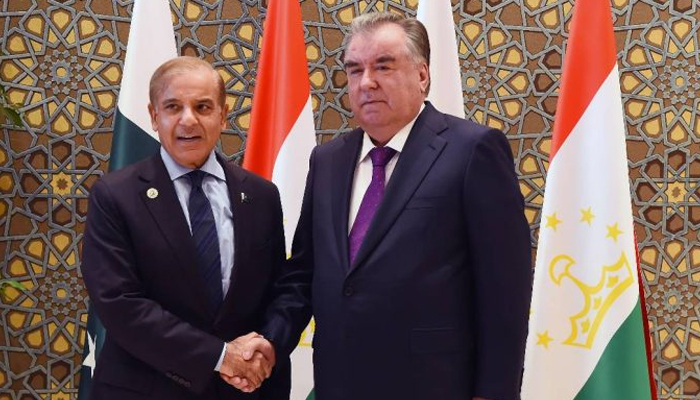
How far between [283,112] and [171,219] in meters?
1.10

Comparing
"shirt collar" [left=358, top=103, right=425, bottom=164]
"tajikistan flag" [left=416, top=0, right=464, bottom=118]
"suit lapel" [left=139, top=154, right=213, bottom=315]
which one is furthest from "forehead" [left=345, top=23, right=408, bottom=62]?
"tajikistan flag" [left=416, top=0, right=464, bottom=118]

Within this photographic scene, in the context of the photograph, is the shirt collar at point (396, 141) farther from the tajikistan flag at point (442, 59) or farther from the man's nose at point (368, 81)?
the tajikistan flag at point (442, 59)

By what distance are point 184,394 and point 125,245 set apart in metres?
0.36

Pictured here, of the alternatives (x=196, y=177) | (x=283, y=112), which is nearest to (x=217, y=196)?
(x=196, y=177)

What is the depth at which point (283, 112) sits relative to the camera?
2.73 metres

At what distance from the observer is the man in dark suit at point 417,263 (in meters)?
1.61

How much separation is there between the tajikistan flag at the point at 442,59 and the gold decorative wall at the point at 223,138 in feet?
1.11

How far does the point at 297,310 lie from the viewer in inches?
71.1

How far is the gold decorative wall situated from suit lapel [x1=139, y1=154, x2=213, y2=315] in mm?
1284

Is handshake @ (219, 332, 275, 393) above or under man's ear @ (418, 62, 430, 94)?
under

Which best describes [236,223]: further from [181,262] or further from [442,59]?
[442,59]

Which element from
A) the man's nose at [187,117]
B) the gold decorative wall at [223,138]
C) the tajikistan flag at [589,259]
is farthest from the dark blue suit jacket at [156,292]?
the gold decorative wall at [223,138]

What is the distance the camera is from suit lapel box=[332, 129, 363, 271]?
5.56 feet

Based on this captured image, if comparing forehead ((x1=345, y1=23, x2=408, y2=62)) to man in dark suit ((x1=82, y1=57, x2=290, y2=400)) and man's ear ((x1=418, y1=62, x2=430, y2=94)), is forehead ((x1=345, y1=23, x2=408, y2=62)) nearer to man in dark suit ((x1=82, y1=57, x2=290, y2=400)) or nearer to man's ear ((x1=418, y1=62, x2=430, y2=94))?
man's ear ((x1=418, y1=62, x2=430, y2=94))
